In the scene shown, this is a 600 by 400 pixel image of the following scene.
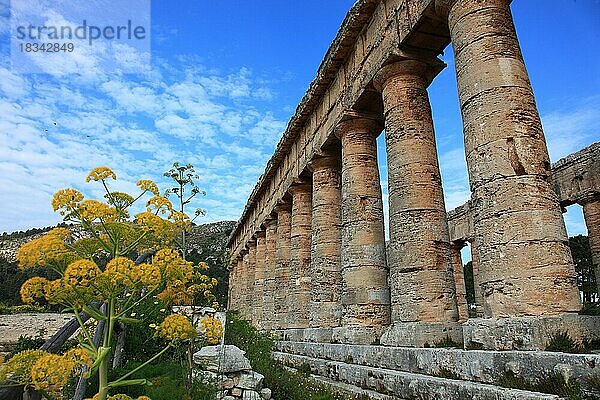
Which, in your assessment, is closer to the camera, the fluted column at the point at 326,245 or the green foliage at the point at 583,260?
the fluted column at the point at 326,245

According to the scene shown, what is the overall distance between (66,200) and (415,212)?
305 inches

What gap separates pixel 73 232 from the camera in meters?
4.17

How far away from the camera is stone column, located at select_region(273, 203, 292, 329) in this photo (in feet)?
68.3

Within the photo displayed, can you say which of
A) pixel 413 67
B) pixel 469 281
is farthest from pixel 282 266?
pixel 469 281

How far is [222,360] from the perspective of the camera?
839 centimetres

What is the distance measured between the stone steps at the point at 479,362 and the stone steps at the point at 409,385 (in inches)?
7.8

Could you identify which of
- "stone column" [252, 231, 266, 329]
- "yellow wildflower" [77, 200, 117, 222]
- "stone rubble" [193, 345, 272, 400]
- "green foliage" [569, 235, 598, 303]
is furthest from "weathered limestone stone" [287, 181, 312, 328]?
"green foliage" [569, 235, 598, 303]

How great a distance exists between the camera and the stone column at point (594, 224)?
16.9 metres

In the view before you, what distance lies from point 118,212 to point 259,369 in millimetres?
7651

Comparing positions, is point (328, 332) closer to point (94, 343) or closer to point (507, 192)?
point (507, 192)

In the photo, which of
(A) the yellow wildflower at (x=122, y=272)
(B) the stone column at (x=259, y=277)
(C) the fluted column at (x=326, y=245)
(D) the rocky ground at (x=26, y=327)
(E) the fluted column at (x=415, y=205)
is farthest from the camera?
(B) the stone column at (x=259, y=277)

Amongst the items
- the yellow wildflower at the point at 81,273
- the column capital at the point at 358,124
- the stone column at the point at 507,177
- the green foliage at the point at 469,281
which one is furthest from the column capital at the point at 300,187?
the green foliage at the point at 469,281

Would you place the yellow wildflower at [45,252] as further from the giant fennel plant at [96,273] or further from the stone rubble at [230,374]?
the stone rubble at [230,374]

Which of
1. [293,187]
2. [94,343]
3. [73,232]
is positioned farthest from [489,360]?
[293,187]
